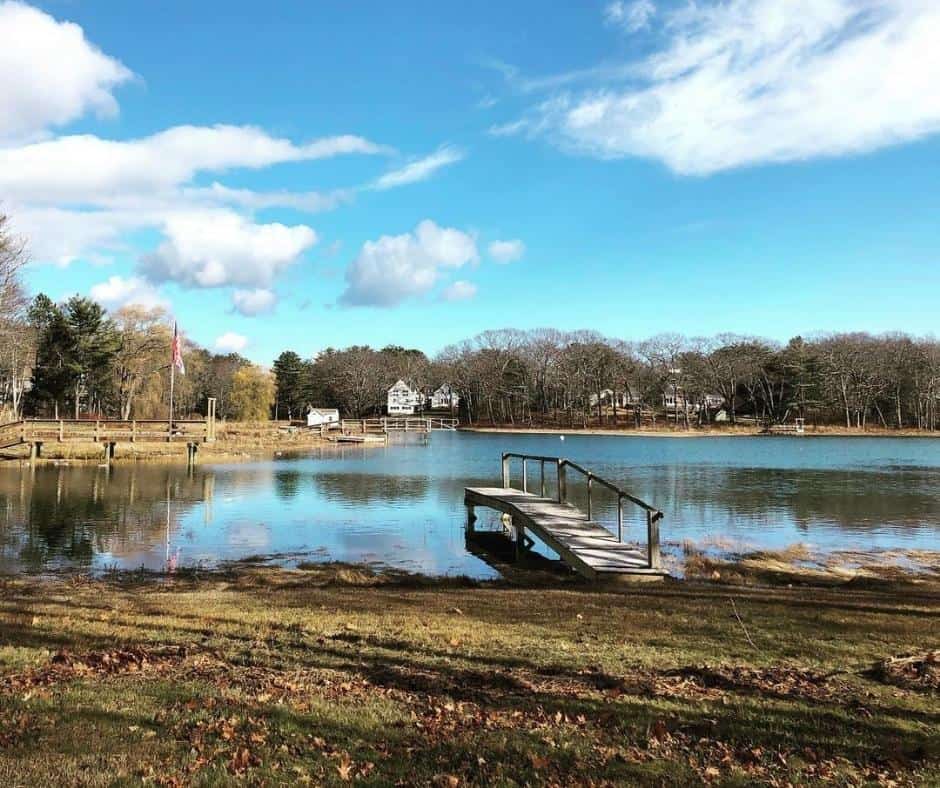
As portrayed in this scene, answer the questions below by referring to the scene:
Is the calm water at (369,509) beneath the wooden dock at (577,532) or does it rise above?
beneath

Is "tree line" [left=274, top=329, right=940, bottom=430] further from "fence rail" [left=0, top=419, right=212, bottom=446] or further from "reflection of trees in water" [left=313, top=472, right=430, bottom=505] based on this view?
"reflection of trees in water" [left=313, top=472, right=430, bottom=505]

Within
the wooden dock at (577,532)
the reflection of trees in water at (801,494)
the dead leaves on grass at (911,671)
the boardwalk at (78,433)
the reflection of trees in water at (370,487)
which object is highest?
the boardwalk at (78,433)

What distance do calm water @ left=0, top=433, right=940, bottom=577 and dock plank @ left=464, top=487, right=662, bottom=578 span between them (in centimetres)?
164

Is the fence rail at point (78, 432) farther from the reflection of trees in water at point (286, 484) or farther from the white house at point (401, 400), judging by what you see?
the white house at point (401, 400)

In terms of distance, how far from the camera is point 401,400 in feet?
415

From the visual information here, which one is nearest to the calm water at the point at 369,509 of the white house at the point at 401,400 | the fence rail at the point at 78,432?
the fence rail at the point at 78,432

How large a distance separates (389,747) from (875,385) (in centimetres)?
10356

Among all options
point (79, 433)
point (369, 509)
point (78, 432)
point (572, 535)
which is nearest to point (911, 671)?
point (572, 535)

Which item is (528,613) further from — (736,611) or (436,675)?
(436,675)

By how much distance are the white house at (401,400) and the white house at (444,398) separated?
12.3ft

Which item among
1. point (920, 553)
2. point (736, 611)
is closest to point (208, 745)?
point (736, 611)

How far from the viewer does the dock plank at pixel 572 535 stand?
12.9 metres

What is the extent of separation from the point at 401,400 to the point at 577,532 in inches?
4398

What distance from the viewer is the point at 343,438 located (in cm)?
6981
